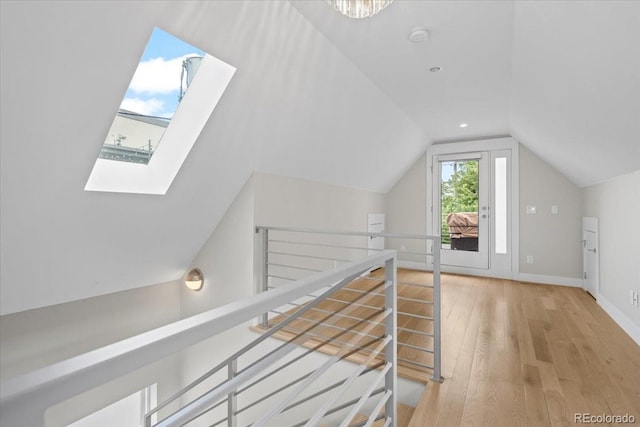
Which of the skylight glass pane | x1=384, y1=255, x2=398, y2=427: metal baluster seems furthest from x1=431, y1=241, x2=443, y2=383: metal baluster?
the skylight glass pane

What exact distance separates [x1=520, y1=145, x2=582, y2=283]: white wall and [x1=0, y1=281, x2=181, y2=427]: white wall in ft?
15.1

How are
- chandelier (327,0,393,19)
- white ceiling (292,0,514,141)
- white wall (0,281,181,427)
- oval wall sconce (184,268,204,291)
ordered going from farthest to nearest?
oval wall sconce (184,268,204,291) → white wall (0,281,181,427) → white ceiling (292,0,514,141) → chandelier (327,0,393,19)

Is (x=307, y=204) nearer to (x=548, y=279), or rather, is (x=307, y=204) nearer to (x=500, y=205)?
(x=500, y=205)

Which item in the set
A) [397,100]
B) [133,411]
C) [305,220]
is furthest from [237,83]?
[133,411]

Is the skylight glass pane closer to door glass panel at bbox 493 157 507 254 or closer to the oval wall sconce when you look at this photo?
the oval wall sconce

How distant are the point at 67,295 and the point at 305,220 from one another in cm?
205

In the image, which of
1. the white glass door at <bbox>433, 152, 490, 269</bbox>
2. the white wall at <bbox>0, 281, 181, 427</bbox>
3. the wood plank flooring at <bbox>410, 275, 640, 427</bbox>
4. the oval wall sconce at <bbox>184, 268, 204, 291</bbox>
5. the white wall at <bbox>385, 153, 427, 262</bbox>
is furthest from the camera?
the white wall at <bbox>385, 153, 427, 262</bbox>

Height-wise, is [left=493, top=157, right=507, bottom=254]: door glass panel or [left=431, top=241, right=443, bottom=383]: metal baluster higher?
[left=493, top=157, right=507, bottom=254]: door glass panel

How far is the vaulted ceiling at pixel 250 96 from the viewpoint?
54.1 inches

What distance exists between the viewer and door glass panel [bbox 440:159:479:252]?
4738 millimetres

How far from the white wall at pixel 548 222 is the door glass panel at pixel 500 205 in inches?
8.2

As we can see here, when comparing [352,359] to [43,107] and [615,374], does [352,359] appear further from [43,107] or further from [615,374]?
[43,107]

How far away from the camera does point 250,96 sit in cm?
209

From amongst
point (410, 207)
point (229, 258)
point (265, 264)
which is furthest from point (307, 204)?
point (410, 207)
